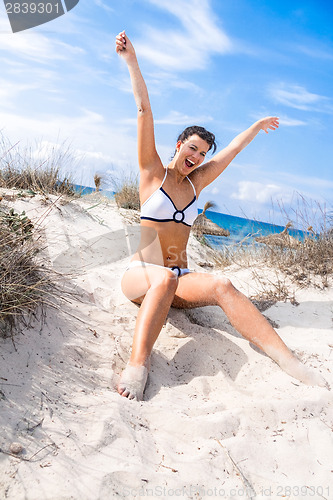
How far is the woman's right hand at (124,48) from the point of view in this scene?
114 inches

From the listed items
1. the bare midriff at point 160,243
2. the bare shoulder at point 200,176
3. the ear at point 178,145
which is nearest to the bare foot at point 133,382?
the bare midriff at point 160,243

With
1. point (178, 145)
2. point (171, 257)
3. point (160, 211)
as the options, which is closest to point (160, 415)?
point (171, 257)

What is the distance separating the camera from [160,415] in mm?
2133

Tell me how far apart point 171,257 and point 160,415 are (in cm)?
131

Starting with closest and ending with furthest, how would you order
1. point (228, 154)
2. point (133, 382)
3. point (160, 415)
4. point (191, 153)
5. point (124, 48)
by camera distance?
point (160, 415)
point (133, 382)
point (124, 48)
point (191, 153)
point (228, 154)

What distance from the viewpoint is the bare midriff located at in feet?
10.1

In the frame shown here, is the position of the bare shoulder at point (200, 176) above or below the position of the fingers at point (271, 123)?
below

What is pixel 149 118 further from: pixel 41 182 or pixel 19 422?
pixel 41 182

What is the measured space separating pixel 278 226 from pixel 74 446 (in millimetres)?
4313

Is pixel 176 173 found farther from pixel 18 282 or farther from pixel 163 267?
pixel 18 282

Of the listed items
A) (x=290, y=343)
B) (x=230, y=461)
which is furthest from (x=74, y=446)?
(x=290, y=343)

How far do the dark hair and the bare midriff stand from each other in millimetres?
709

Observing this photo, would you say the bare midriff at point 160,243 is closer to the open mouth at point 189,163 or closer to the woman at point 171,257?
the woman at point 171,257

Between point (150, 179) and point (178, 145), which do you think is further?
point (178, 145)
